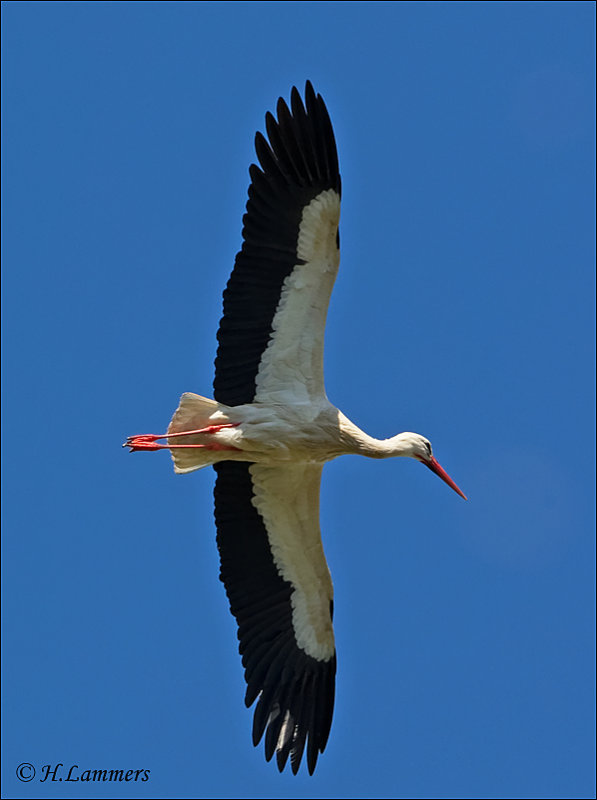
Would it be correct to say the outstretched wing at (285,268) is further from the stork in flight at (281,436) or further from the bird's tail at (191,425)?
the bird's tail at (191,425)

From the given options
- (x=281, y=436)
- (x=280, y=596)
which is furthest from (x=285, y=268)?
(x=280, y=596)

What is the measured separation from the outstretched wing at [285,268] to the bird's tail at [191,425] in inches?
8.6

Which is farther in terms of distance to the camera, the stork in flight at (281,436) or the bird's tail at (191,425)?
the bird's tail at (191,425)

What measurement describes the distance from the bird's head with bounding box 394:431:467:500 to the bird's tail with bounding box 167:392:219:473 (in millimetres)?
1517

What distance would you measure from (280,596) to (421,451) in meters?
1.55

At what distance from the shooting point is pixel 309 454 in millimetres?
12203

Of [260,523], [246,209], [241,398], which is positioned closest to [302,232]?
[246,209]

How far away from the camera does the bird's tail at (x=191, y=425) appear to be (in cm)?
1210

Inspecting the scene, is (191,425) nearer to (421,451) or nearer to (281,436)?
(281,436)

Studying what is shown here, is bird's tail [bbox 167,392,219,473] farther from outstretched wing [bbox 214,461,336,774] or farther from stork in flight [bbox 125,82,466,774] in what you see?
outstretched wing [bbox 214,461,336,774]

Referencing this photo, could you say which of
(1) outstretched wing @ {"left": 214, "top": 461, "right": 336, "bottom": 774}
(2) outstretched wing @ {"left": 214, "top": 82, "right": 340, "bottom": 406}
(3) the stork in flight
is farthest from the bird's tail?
(1) outstretched wing @ {"left": 214, "top": 461, "right": 336, "bottom": 774}

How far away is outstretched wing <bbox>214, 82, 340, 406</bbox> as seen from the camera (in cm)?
1194

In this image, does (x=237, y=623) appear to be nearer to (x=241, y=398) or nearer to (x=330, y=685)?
(x=330, y=685)

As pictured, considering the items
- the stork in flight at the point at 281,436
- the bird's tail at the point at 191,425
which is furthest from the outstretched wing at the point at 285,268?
the bird's tail at the point at 191,425
